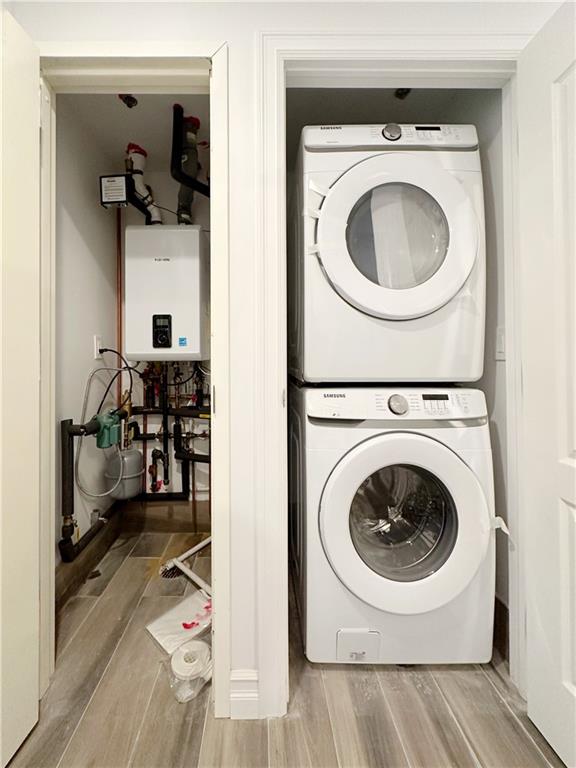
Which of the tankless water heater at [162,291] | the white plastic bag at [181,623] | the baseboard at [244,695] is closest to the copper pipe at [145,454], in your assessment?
the tankless water heater at [162,291]

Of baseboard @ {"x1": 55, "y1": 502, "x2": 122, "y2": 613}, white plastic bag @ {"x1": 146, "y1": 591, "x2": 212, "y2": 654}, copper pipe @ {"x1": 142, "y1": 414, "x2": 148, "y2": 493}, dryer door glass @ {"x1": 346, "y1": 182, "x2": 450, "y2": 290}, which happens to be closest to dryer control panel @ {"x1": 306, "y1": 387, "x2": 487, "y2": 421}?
dryer door glass @ {"x1": 346, "y1": 182, "x2": 450, "y2": 290}

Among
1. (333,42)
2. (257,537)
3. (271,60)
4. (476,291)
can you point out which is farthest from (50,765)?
(333,42)

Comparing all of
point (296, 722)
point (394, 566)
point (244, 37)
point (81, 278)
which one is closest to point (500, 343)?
point (394, 566)

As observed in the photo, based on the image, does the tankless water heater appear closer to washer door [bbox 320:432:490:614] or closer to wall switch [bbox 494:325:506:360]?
washer door [bbox 320:432:490:614]

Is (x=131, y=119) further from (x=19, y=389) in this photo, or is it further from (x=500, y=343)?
(x=500, y=343)

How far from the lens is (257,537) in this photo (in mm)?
1148

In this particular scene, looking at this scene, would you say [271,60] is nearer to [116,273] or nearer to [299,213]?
[299,213]

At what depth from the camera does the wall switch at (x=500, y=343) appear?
1337mm

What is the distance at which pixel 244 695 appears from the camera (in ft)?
3.72

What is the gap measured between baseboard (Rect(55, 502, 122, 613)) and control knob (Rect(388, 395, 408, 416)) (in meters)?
1.63

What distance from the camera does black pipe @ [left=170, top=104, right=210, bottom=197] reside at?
6.05ft

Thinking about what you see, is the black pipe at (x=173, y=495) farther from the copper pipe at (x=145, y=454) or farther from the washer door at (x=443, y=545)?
the washer door at (x=443, y=545)

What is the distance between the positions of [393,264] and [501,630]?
4.74 feet

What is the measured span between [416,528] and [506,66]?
1590 millimetres
